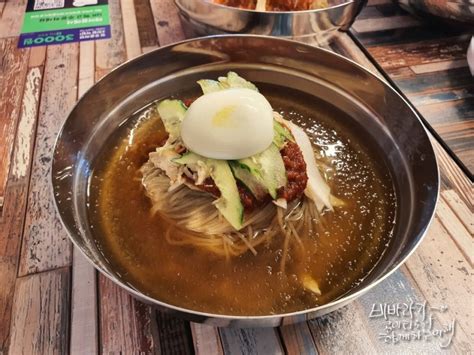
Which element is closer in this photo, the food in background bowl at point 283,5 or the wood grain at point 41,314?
the wood grain at point 41,314

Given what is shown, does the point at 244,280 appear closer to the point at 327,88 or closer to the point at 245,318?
the point at 245,318

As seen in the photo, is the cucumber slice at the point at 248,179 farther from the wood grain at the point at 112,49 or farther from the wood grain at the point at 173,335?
the wood grain at the point at 112,49

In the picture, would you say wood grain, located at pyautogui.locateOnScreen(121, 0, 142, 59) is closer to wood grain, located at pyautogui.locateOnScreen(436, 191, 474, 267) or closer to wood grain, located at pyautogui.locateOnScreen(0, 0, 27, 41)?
wood grain, located at pyautogui.locateOnScreen(0, 0, 27, 41)

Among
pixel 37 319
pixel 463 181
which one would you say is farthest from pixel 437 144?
pixel 37 319

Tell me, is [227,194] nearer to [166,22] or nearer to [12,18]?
[166,22]

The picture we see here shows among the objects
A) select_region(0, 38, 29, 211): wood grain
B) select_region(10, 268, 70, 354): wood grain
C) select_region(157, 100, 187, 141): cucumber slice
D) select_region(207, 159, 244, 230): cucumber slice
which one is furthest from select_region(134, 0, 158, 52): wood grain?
select_region(10, 268, 70, 354): wood grain

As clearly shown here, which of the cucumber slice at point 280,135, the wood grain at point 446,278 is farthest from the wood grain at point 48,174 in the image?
the wood grain at point 446,278
